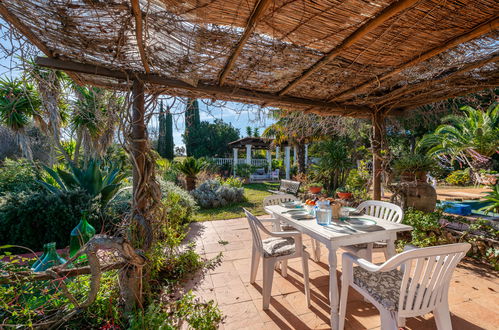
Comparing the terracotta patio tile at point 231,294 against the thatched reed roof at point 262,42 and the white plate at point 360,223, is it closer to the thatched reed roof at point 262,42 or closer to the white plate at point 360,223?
the white plate at point 360,223

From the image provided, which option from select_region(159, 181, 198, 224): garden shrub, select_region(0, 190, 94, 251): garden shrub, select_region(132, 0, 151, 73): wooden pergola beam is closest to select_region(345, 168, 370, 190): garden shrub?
select_region(159, 181, 198, 224): garden shrub

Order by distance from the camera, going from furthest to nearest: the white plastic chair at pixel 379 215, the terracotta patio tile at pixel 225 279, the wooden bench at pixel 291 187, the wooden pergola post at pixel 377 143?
1. the wooden bench at pixel 291 187
2. the wooden pergola post at pixel 377 143
3. the terracotta patio tile at pixel 225 279
4. the white plastic chair at pixel 379 215

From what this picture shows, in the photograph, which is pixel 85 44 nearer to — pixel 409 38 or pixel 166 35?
pixel 166 35

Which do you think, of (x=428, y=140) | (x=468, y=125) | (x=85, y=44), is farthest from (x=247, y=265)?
(x=428, y=140)

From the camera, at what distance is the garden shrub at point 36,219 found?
11.4 ft

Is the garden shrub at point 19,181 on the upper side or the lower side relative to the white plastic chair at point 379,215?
upper

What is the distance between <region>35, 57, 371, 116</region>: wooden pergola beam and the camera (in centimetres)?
189

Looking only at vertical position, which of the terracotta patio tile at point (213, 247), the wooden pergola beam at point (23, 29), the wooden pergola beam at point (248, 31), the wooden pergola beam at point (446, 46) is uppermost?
the wooden pergola beam at point (446, 46)

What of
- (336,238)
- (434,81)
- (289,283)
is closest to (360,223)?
(336,238)

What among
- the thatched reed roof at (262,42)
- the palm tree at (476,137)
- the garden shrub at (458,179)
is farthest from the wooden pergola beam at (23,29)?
the garden shrub at (458,179)

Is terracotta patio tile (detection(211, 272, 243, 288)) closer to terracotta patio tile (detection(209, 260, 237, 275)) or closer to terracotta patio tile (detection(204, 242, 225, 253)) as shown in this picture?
terracotta patio tile (detection(209, 260, 237, 275))

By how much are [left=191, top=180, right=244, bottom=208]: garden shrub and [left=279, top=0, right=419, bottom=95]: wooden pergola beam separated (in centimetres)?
488

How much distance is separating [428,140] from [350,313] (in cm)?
1012

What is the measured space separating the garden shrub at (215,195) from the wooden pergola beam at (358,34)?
4.88 metres
